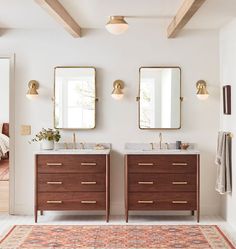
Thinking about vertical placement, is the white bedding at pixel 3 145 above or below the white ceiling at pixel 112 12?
below

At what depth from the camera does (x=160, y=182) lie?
17.4 ft

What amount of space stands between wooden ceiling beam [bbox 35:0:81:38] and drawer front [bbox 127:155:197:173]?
5.25ft

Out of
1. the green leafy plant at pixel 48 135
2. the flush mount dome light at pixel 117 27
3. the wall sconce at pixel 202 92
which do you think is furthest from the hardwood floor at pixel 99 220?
the flush mount dome light at pixel 117 27

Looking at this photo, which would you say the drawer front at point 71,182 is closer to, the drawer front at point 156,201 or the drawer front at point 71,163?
the drawer front at point 71,163

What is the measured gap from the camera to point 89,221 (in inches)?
212

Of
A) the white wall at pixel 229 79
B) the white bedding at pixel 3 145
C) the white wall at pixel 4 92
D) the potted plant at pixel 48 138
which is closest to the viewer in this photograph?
the white wall at pixel 229 79

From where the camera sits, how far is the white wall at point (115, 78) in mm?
5699

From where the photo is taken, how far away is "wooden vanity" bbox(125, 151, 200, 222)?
5277mm

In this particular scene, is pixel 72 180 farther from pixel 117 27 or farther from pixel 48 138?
pixel 117 27

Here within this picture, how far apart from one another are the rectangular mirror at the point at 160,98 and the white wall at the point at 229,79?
0.55 metres

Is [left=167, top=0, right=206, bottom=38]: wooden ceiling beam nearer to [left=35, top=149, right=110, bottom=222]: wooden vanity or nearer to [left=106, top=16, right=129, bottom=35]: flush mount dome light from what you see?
[left=106, top=16, right=129, bottom=35]: flush mount dome light

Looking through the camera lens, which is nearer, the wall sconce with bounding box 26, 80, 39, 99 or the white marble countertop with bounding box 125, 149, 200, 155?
the white marble countertop with bounding box 125, 149, 200, 155

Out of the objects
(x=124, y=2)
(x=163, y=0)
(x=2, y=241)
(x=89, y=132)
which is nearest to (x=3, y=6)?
(x=124, y=2)

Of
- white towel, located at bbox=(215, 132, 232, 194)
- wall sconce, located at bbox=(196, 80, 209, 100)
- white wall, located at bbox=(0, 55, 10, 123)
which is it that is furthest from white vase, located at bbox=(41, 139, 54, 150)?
white wall, located at bbox=(0, 55, 10, 123)
